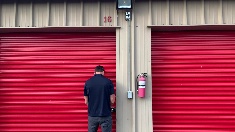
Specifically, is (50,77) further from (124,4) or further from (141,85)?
(124,4)

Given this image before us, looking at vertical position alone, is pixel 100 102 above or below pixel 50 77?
below

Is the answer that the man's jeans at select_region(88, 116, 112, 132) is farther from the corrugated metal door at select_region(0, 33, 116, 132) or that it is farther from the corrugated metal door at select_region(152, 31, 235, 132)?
the corrugated metal door at select_region(152, 31, 235, 132)

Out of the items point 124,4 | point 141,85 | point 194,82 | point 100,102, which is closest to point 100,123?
point 100,102

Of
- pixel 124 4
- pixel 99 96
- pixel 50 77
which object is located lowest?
pixel 99 96

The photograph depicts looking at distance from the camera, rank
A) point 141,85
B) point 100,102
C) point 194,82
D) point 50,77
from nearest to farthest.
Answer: point 100,102
point 141,85
point 194,82
point 50,77

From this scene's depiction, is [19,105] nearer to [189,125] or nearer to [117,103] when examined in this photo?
[117,103]

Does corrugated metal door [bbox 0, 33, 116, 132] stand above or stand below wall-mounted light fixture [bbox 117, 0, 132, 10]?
below

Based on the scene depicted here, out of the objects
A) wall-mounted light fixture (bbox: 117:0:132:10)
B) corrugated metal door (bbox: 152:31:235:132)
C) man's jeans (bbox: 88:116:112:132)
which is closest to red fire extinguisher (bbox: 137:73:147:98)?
corrugated metal door (bbox: 152:31:235:132)

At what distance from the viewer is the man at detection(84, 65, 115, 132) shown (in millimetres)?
6219

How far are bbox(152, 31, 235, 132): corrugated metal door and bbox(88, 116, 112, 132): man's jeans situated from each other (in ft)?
3.46

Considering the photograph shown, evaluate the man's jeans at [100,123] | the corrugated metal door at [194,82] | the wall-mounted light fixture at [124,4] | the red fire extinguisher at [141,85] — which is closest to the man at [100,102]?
the man's jeans at [100,123]

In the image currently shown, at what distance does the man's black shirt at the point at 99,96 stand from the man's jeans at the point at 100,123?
3.1 inches

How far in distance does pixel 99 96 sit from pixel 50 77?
1.33m

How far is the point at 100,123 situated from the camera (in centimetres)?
627
